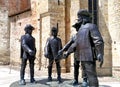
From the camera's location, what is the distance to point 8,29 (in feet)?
91.1

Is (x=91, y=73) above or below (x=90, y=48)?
below

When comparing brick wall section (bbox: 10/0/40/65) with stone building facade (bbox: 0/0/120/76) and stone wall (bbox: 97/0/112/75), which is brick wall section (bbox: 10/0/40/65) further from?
stone wall (bbox: 97/0/112/75)

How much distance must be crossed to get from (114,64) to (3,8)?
1490 cm

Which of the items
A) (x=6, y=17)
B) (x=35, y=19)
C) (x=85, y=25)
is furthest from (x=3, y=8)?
(x=85, y=25)

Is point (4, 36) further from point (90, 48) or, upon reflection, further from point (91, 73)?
point (91, 73)

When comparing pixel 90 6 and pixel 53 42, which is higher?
pixel 90 6

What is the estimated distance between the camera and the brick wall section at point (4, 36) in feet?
89.3

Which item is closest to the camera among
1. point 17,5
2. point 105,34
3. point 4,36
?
point 105,34

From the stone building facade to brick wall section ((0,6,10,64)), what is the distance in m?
2.22

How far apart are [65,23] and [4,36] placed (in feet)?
32.7

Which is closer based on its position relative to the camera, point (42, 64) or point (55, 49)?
point (55, 49)

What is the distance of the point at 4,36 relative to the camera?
2755 cm

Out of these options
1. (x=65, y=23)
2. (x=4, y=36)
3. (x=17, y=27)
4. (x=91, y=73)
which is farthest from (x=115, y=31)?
(x=4, y=36)

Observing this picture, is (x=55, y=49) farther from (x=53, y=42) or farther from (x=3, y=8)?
A: (x=3, y=8)
